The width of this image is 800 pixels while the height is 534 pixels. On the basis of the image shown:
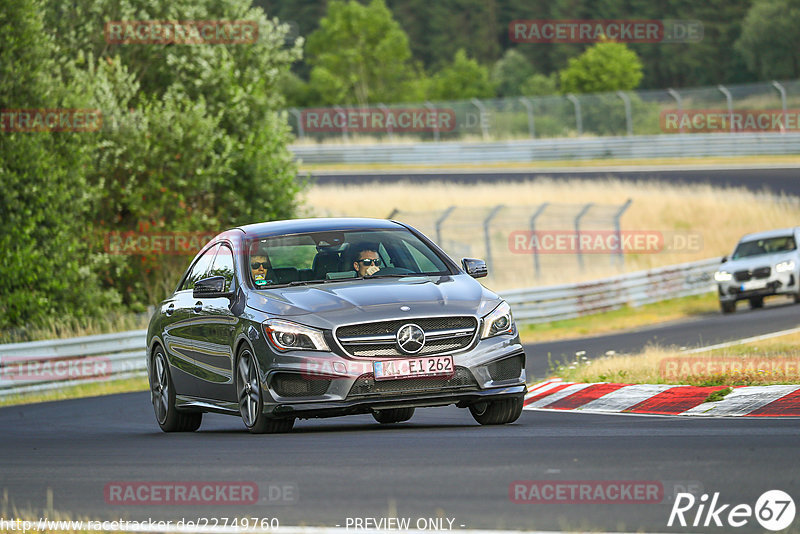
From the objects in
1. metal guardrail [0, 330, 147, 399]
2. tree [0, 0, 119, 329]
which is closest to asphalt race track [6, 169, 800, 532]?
metal guardrail [0, 330, 147, 399]

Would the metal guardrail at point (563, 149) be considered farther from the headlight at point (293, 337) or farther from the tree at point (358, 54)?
the headlight at point (293, 337)

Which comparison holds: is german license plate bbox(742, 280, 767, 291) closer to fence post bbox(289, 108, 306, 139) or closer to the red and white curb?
the red and white curb

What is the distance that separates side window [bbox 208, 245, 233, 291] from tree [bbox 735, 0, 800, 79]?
74270 millimetres

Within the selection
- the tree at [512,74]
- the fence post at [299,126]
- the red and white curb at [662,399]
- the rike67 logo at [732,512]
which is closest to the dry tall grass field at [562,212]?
the fence post at [299,126]

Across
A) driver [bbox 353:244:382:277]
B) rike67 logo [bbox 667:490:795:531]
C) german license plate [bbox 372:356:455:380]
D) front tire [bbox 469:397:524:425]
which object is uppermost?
driver [bbox 353:244:382:277]

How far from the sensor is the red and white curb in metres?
10.3

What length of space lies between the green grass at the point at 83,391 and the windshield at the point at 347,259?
954cm

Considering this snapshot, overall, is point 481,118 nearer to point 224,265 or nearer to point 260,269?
point 224,265

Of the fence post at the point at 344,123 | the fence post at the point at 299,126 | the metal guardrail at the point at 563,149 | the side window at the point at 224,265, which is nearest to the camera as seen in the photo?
the side window at the point at 224,265

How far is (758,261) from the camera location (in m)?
26.9

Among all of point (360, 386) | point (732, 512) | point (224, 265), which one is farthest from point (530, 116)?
point (732, 512)

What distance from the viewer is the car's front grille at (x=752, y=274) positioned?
26.8m

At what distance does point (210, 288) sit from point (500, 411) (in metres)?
2.42

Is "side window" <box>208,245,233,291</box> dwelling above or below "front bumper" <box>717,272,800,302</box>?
above
